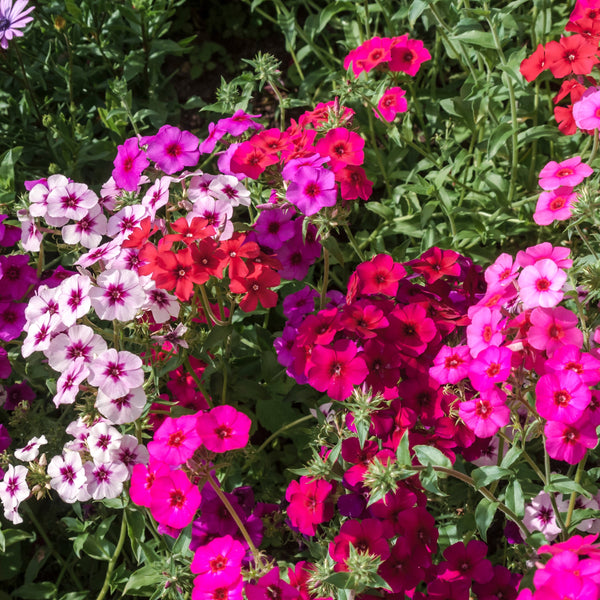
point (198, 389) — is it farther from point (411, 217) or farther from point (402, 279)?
point (411, 217)

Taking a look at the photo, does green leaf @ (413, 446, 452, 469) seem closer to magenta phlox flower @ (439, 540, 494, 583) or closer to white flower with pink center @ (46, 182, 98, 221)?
magenta phlox flower @ (439, 540, 494, 583)

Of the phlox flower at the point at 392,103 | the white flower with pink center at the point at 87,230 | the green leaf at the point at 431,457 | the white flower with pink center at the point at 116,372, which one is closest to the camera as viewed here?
the green leaf at the point at 431,457

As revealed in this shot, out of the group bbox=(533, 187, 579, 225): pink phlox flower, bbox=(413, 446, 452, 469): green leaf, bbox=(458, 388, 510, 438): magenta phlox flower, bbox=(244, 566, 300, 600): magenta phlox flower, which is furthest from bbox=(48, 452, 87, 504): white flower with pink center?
bbox=(533, 187, 579, 225): pink phlox flower

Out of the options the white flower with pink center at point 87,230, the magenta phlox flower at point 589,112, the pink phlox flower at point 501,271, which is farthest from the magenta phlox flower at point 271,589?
the magenta phlox flower at point 589,112

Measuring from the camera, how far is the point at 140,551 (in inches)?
103

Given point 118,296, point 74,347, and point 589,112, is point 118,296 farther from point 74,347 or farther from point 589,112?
point 589,112

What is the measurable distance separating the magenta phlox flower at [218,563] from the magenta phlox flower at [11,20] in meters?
2.29

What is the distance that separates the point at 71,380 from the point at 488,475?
1.29 meters

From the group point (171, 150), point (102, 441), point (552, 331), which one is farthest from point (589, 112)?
point (102, 441)

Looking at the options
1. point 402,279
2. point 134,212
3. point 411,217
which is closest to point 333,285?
point 411,217

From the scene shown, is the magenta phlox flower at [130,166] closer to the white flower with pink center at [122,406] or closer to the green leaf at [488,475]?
the white flower with pink center at [122,406]

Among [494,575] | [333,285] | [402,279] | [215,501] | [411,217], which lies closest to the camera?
[494,575]

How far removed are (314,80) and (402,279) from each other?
5.58 ft

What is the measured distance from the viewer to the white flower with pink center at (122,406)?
7.31ft
